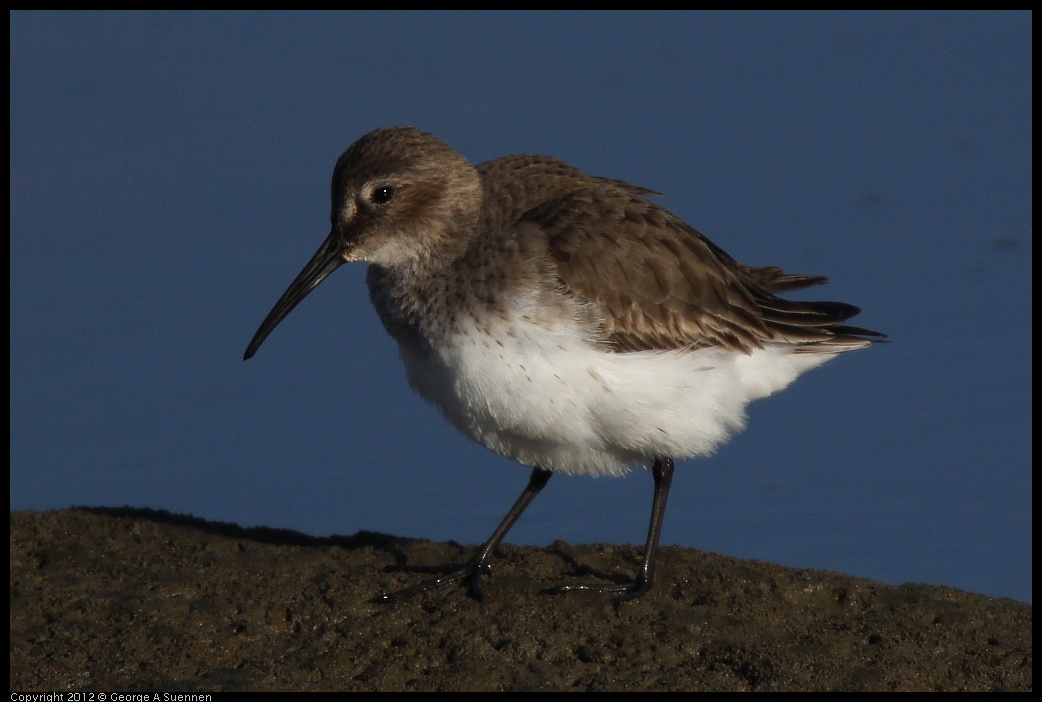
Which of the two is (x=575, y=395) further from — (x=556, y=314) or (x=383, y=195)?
(x=383, y=195)

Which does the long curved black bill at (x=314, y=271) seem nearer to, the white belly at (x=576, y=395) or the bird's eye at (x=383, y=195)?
the bird's eye at (x=383, y=195)

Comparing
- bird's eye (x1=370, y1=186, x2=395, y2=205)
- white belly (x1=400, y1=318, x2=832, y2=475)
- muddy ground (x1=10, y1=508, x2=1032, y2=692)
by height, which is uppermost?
bird's eye (x1=370, y1=186, x2=395, y2=205)

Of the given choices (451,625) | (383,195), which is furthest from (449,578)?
(383,195)

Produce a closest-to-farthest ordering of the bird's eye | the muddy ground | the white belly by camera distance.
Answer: the muddy ground, the white belly, the bird's eye

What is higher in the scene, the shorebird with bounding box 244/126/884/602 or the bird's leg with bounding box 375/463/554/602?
the shorebird with bounding box 244/126/884/602

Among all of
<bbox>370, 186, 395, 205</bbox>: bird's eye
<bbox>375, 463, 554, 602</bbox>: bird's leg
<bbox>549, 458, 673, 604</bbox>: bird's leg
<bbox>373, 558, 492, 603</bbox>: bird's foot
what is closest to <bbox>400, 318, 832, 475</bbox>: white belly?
<bbox>549, 458, 673, 604</bbox>: bird's leg

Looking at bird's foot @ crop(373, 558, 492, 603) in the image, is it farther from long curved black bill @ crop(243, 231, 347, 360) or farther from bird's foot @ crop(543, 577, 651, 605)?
long curved black bill @ crop(243, 231, 347, 360)
